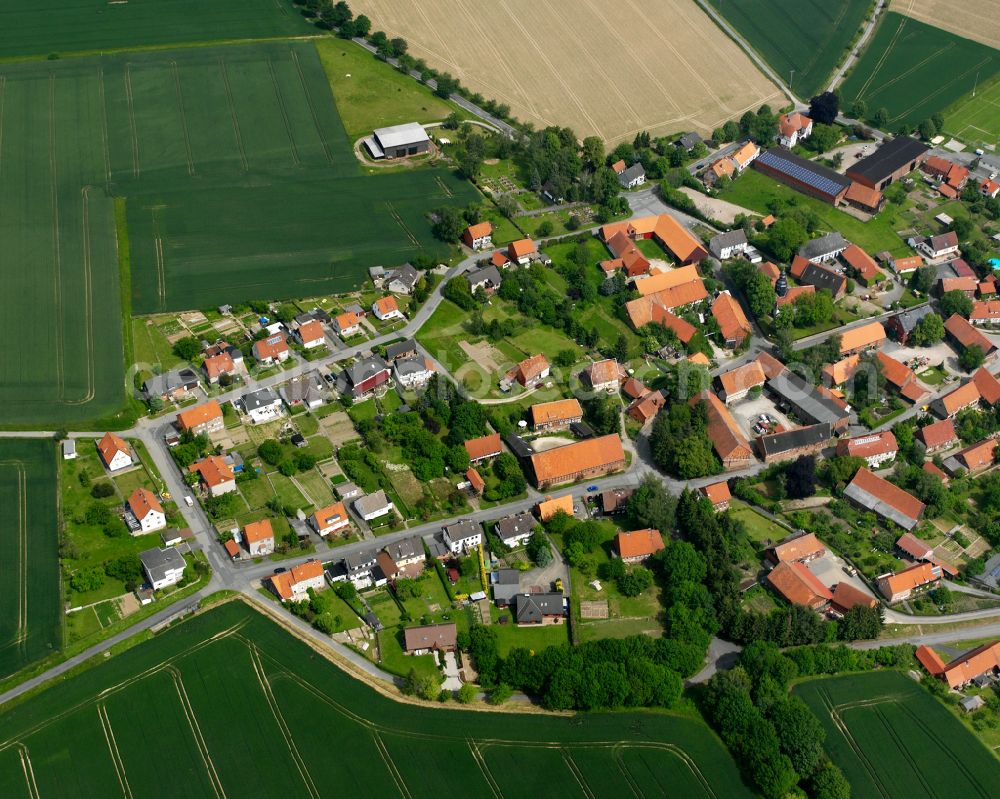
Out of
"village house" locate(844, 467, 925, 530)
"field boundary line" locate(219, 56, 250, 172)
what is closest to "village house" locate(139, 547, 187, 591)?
"village house" locate(844, 467, 925, 530)

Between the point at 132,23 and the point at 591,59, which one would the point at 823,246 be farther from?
the point at 132,23

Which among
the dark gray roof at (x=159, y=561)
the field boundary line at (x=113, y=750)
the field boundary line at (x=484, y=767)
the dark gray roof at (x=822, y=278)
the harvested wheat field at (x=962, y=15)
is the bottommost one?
the field boundary line at (x=113, y=750)

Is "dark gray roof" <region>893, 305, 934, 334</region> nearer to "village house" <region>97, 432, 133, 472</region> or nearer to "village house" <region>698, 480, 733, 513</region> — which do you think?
"village house" <region>698, 480, 733, 513</region>

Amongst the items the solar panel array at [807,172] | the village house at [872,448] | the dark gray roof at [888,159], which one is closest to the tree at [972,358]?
the village house at [872,448]

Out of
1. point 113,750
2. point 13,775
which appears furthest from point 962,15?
point 13,775

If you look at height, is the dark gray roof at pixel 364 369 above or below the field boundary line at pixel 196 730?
above

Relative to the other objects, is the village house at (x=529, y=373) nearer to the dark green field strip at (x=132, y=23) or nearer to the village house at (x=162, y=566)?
the village house at (x=162, y=566)
